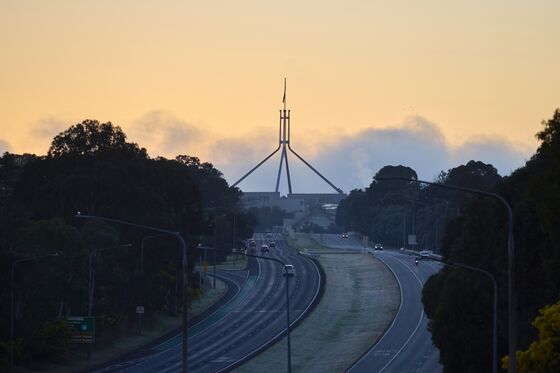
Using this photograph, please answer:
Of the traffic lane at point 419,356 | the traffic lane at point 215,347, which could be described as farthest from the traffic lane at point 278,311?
the traffic lane at point 419,356

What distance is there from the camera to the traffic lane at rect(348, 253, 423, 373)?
293ft

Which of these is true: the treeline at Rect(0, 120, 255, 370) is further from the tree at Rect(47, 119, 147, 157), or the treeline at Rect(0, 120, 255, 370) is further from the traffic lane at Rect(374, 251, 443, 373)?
the traffic lane at Rect(374, 251, 443, 373)

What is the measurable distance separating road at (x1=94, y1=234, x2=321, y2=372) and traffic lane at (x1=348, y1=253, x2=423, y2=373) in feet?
21.7

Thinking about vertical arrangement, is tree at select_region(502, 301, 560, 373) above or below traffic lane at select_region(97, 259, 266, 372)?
above

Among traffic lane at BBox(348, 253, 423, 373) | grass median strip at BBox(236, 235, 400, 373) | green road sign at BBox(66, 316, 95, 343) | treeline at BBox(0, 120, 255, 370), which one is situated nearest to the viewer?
treeline at BBox(0, 120, 255, 370)

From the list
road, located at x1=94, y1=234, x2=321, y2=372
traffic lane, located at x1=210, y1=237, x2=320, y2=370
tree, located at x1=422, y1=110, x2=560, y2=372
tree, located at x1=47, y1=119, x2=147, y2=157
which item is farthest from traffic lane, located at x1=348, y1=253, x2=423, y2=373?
tree, located at x1=47, y1=119, x2=147, y2=157

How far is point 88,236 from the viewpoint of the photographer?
9906cm

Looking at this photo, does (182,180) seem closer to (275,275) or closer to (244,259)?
(275,275)

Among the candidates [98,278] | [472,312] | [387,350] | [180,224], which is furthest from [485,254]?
[180,224]

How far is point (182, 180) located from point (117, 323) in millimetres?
22456

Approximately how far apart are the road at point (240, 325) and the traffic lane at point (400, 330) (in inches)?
260

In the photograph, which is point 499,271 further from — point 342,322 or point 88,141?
point 88,141

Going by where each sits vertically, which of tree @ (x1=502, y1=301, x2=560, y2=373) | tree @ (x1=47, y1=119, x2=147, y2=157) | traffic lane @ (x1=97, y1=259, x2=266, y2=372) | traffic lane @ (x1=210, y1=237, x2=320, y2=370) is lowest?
traffic lane @ (x1=97, y1=259, x2=266, y2=372)

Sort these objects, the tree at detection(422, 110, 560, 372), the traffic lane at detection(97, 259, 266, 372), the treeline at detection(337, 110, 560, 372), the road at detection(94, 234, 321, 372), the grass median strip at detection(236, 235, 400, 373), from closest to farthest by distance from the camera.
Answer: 1. the treeline at detection(337, 110, 560, 372)
2. the tree at detection(422, 110, 560, 372)
3. the traffic lane at detection(97, 259, 266, 372)
4. the road at detection(94, 234, 321, 372)
5. the grass median strip at detection(236, 235, 400, 373)
